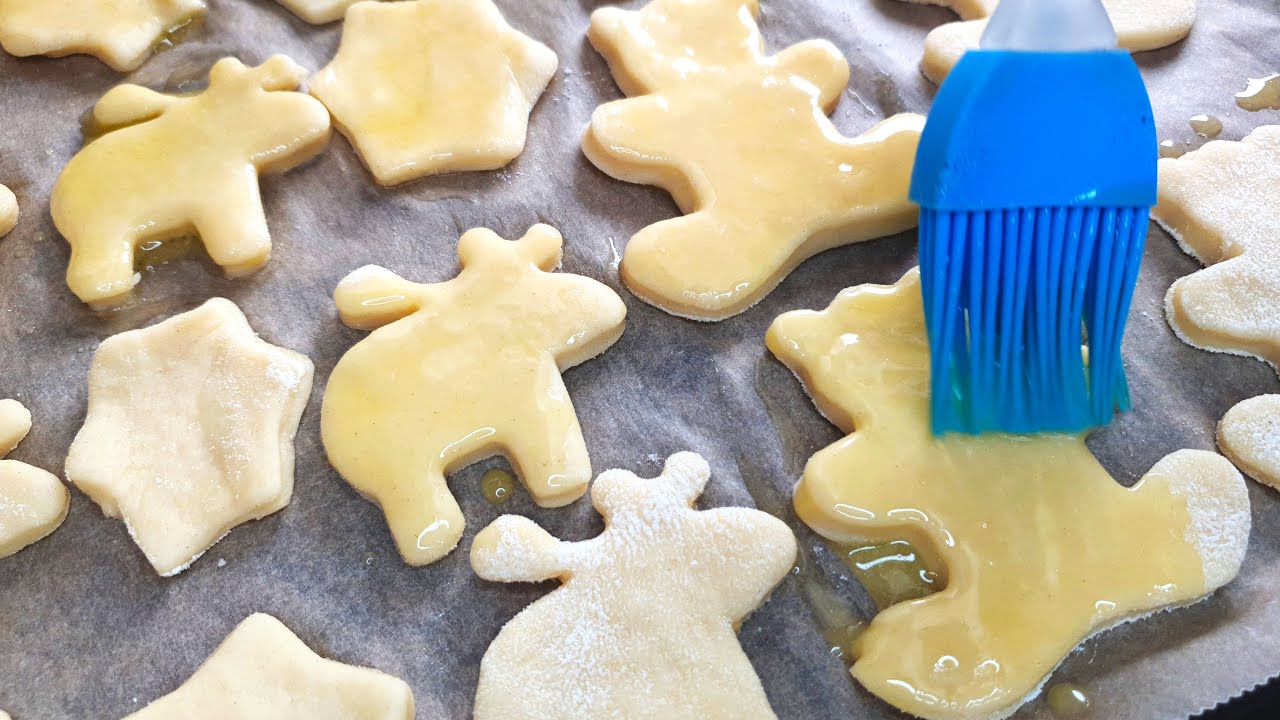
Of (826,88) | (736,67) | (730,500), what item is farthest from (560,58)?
(730,500)

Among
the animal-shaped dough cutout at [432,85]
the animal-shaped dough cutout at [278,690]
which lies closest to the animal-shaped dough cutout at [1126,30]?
the animal-shaped dough cutout at [432,85]

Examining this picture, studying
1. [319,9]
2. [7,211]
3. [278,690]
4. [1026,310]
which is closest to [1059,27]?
[1026,310]

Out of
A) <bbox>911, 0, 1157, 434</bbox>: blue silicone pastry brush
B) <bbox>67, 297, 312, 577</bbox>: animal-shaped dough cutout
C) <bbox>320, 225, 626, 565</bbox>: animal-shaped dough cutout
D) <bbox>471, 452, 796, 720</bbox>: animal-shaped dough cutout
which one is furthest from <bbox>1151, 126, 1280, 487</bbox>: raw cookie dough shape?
<bbox>67, 297, 312, 577</bbox>: animal-shaped dough cutout

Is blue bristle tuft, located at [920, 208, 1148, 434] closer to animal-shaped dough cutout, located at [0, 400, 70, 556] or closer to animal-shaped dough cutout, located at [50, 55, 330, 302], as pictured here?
animal-shaped dough cutout, located at [50, 55, 330, 302]

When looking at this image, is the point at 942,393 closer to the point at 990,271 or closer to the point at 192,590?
the point at 990,271

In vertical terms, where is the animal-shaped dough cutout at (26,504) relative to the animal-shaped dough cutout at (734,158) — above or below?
below

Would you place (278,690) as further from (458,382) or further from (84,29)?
(84,29)

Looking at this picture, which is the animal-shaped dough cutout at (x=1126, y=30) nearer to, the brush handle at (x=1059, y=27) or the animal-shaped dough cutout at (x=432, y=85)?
the brush handle at (x=1059, y=27)
